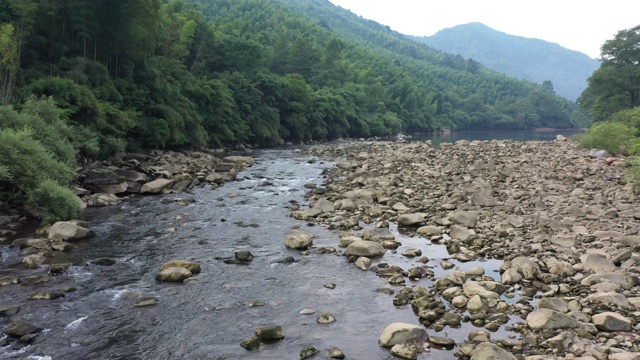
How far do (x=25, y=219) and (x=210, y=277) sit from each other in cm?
877

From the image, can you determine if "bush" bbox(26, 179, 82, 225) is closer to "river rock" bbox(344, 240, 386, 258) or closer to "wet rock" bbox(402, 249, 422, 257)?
"river rock" bbox(344, 240, 386, 258)

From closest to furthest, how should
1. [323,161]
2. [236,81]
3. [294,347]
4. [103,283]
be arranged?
1. [294,347]
2. [103,283]
3. [323,161]
4. [236,81]

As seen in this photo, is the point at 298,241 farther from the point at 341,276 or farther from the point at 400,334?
the point at 400,334

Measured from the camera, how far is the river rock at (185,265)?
428 inches

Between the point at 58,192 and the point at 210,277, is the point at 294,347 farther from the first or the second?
the point at 58,192

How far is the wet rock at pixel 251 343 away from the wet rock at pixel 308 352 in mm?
826

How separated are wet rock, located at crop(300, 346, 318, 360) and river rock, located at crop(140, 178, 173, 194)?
15.7 m

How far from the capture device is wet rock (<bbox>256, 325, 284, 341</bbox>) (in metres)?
7.71

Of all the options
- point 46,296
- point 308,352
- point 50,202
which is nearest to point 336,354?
point 308,352

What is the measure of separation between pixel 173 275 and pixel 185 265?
0.67 m

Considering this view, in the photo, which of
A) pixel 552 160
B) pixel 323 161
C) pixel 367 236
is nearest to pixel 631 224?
pixel 367 236

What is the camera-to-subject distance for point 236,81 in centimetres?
4878

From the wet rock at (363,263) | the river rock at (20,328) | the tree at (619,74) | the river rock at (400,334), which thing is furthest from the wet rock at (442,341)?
the tree at (619,74)

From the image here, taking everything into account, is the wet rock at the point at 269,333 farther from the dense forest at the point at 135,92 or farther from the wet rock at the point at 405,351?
the dense forest at the point at 135,92
